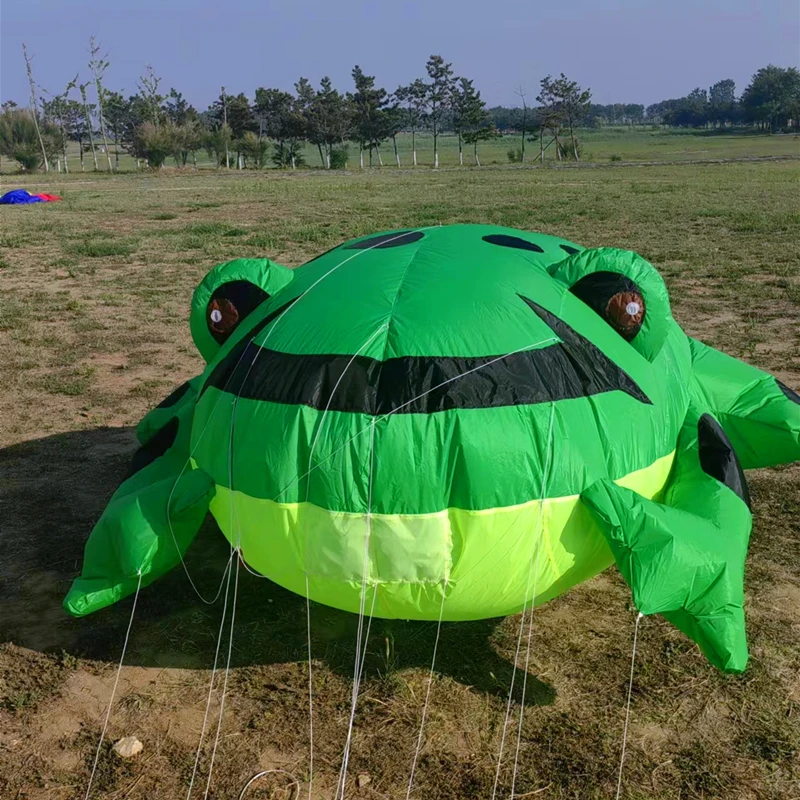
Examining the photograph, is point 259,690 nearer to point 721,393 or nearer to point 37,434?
point 721,393

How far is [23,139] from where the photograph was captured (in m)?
54.5

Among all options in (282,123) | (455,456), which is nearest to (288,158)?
(282,123)

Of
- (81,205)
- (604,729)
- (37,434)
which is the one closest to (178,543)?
(604,729)

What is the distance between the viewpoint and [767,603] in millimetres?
4719

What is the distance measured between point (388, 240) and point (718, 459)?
1.94 metres

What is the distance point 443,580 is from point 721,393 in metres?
2.42

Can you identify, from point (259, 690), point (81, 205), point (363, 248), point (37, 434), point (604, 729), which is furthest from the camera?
point (81, 205)

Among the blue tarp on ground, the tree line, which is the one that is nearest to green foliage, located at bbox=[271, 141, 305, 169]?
the tree line

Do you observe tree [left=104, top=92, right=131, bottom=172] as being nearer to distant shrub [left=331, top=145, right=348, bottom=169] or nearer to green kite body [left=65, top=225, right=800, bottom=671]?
distant shrub [left=331, top=145, right=348, bottom=169]

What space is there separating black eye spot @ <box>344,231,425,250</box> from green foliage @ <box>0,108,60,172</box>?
53.6 metres

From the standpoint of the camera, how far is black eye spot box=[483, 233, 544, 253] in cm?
429

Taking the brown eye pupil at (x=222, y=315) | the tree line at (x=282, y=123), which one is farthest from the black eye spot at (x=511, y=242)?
the tree line at (x=282, y=123)

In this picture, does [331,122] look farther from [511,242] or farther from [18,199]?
[511,242]

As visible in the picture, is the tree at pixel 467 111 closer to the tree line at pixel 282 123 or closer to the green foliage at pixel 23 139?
the tree line at pixel 282 123
